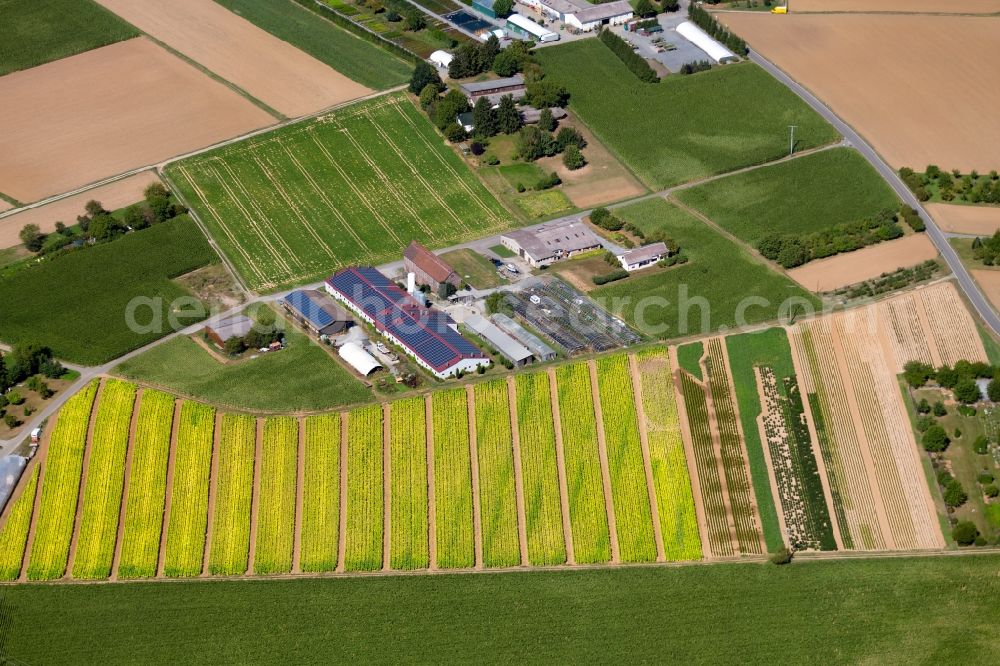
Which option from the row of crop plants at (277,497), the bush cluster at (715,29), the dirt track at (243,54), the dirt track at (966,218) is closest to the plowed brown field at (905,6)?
the bush cluster at (715,29)

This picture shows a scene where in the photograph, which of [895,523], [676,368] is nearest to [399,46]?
[676,368]

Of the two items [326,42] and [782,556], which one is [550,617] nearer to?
[782,556]

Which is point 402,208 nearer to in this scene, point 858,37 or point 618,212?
point 618,212

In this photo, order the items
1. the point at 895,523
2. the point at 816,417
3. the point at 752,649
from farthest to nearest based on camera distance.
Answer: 1. the point at 816,417
2. the point at 895,523
3. the point at 752,649

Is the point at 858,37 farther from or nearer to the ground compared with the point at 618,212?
farther from the ground

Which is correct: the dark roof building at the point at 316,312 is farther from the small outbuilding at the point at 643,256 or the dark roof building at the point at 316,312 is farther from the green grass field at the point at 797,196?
the green grass field at the point at 797,196

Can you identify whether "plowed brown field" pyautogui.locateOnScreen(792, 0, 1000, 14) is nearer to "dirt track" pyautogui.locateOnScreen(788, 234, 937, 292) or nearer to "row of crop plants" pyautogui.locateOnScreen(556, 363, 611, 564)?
"dirt track" pyautogui.locateOnScreen(788, 234, 937, 292)

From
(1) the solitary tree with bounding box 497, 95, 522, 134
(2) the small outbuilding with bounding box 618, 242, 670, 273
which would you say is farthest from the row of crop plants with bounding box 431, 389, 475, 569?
(1) the solitary tree with bounding box 497, 95, 522, 134
